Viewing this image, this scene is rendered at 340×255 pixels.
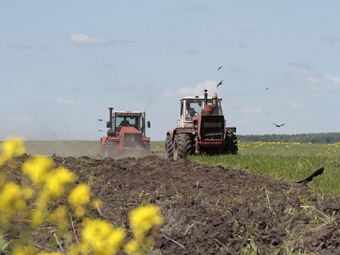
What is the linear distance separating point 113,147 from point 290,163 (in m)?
10.5

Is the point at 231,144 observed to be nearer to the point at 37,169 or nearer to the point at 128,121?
the point at 128,121

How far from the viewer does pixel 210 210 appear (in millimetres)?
8477

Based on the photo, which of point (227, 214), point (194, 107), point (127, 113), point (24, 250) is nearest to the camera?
point (24, 250)

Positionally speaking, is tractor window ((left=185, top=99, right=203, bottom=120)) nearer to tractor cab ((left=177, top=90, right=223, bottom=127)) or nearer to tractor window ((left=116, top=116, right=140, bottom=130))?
tractor cab ((left=177, top=90, right=223, bottom=127))

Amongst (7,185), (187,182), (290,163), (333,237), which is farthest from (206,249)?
(290,163)

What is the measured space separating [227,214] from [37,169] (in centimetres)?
576

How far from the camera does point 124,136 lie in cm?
2909

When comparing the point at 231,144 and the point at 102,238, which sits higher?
the point at 231,144

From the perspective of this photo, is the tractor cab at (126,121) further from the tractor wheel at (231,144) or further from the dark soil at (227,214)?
the dark soil at (227,214)

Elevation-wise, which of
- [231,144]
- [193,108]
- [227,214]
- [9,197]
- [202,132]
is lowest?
[227,214]

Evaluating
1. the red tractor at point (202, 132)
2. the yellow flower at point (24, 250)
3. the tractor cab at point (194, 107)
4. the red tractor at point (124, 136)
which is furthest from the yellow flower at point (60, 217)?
the red tractor at point (124, 136)

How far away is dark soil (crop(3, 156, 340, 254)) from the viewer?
6.51 metres

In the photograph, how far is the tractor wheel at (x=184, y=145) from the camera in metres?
24.7

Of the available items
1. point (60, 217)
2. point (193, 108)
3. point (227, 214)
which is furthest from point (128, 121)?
point (60, 217)
